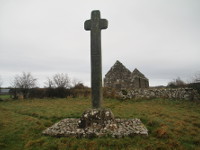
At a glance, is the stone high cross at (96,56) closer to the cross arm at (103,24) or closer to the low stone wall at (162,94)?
the cross arm at (103,24)

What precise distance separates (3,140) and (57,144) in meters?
2.26

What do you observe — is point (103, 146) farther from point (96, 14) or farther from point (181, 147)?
point (96, 14)

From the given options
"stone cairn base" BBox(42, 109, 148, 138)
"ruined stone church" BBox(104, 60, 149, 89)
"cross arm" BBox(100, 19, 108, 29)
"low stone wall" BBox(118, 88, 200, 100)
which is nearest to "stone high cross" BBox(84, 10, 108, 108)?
"cross arm" BBox(100, 19, 108, 29)

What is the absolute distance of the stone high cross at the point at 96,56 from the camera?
21.3ft

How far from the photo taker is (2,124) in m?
7.45

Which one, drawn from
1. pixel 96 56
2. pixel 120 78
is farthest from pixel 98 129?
pixel 120 78

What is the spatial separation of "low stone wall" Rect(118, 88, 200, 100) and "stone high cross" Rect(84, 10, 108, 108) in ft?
33.6

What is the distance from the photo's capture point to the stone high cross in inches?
256

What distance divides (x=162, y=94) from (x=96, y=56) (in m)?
11.6

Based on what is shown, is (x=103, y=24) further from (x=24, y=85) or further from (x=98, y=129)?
(x=24, y=85)

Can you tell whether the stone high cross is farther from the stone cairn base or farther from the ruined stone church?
the ruined stone church

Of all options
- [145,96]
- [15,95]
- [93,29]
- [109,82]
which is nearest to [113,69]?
[109,82]

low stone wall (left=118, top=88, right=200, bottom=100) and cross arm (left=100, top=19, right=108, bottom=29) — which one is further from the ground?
cross arm (left=100, top=19, right=108, bottom=29)

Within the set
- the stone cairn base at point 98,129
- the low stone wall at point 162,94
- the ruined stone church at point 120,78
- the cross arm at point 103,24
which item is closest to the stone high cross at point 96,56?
the cross arm at point 103,24
